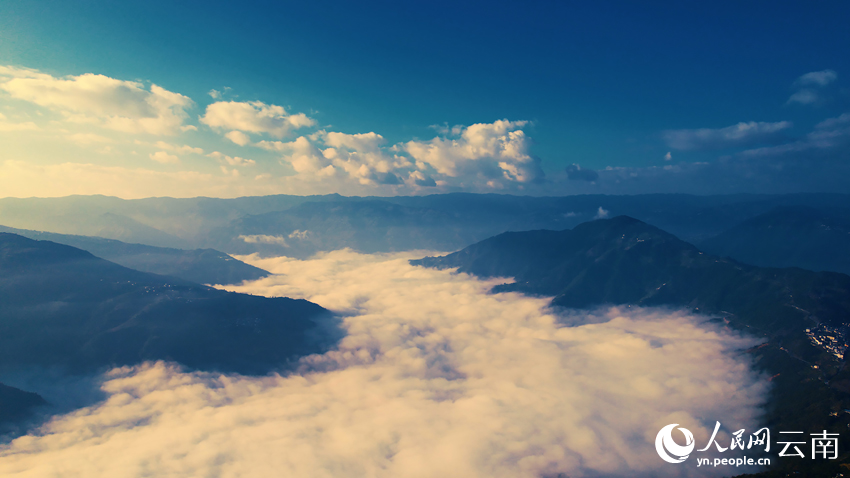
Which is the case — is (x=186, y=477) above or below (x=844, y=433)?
below

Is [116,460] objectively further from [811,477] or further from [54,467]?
[811,477]

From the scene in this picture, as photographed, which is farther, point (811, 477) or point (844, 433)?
point (844, 433)

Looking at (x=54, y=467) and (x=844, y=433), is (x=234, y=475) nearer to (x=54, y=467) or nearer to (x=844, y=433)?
(x=54, y=467)

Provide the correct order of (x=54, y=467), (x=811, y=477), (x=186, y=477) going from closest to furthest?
(x=811, y=477) < (x=54, y=467) < (x=186, y=477)

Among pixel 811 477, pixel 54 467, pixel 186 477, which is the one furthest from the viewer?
pixel 186 477

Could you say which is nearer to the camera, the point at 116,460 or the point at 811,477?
the point at 811,477

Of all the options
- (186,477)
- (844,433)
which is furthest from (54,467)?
(844,433)

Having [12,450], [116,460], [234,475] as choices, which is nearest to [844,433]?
[234,475]

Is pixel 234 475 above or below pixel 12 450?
below
